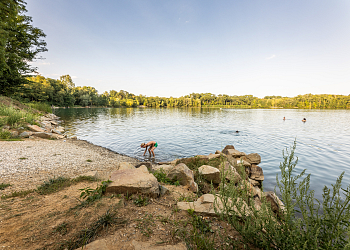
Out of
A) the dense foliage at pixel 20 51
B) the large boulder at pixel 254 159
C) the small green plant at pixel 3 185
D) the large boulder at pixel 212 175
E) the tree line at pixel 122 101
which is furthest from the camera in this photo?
the tree line at pixel 122 101

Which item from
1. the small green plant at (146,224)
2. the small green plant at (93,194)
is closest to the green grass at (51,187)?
the small green plant at (93,194)

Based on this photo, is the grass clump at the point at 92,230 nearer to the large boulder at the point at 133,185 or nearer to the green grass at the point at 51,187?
the large boulder at the point at 133,185

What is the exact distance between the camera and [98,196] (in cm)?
377

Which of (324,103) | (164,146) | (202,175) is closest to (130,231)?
(202,175)

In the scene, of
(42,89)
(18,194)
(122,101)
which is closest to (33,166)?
(18,194)

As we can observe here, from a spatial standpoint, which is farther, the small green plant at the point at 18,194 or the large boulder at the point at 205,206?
the small green plant at the point at 18,194

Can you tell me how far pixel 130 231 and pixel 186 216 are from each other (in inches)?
48.7

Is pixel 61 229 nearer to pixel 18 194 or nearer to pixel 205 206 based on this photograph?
pixel 18 194

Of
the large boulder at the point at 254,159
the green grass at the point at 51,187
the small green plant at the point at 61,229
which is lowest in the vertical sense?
the large boulder at the point at 254,159

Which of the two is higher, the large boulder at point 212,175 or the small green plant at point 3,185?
the small green plant at point 3,185

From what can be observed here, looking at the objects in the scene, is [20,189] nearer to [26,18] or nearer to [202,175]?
[202,175]

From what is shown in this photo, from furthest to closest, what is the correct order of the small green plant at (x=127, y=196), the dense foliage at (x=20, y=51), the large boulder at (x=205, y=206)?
the dense foliage at (x=20, y=51) < the small green plant at (x=127, y=196) < the large boulder at (x=205, y=206)

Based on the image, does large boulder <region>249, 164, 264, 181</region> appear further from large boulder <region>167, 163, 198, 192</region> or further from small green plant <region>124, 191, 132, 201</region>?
small green plant <region>124, 191, 132, 201</region>

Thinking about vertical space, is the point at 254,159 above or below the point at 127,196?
below
